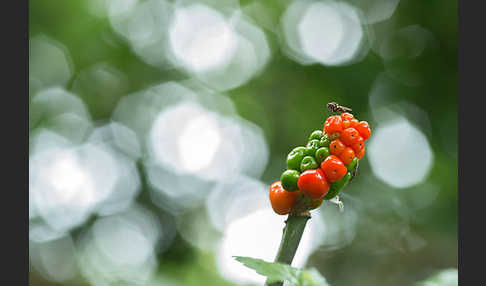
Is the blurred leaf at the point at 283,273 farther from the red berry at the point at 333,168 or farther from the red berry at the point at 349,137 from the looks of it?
the red berry at the point at 349,137

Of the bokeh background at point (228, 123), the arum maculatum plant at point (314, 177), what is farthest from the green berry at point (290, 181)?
the bokeh background at point (228, 123)

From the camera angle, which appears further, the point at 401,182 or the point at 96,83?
the point at 96,83

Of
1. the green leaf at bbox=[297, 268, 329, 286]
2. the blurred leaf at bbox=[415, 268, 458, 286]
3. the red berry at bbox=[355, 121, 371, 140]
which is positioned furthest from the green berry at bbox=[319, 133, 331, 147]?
the blurred leaf at bbox=[415, 268, 458, 286]

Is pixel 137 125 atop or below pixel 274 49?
below

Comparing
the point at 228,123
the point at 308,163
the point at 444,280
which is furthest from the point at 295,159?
the point at 228,123

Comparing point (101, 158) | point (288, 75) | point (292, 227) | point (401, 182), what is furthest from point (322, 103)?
point (292, 227)

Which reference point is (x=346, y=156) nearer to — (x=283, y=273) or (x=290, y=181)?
(x=290, y=181)

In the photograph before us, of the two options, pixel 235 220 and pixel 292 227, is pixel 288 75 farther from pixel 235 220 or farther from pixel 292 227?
pixel 292 227
